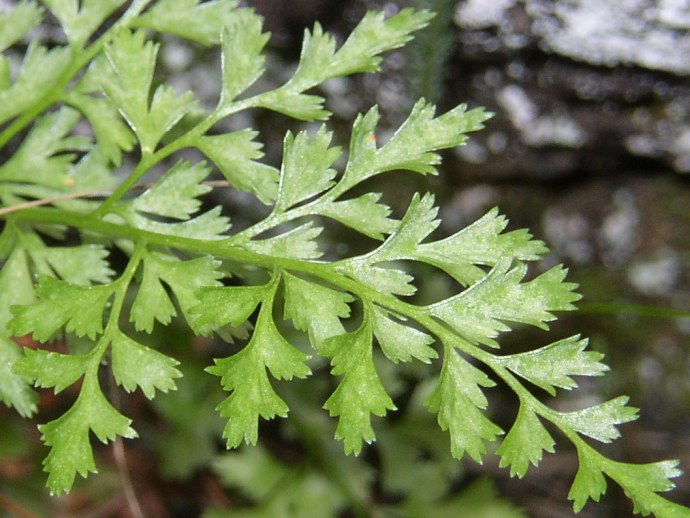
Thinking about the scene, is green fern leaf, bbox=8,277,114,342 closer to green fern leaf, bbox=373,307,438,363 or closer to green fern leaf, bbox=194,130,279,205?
green fern leaf, bbox=194,130,279,205

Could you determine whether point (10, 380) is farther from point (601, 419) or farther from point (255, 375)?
point (601, 419)

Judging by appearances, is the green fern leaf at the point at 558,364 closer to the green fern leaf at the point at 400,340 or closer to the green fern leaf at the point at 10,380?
the green fern leaf at the point at 400,340

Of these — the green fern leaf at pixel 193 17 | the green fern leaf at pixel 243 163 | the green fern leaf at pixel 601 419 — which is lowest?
the green fern leaf at pixel 601 419

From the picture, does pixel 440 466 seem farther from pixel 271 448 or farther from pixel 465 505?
pixel 271 448

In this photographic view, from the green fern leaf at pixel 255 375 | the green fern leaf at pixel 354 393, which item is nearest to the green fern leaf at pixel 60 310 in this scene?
the green fern leaf at pixel 255 375

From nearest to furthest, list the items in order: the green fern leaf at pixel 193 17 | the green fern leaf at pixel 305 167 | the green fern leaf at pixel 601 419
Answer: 1. the green fern leaf at pixel 601 419
2. the green fern leaf at pixel 305 167
3. the green fern leaf at pixel 193 17

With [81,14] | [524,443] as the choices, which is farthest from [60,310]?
[524,443]

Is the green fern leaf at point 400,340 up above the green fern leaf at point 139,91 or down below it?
below

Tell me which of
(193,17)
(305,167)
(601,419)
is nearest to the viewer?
(601,419)

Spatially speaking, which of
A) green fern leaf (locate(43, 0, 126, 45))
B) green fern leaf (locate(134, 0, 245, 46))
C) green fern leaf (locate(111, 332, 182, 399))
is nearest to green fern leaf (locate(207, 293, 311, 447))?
green fern leaf (locate(111, 332, 182, 399))

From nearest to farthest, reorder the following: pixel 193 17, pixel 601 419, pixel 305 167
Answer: pixel 601 419 < pixel 305 167 < pixel 193 17
